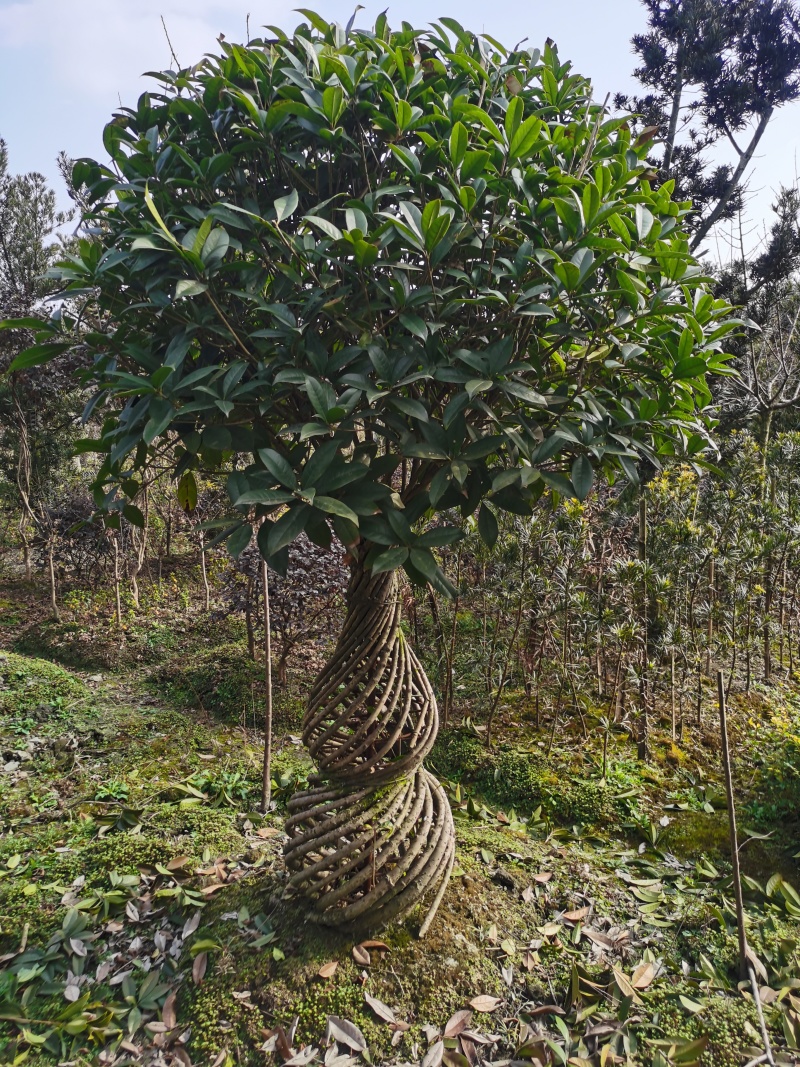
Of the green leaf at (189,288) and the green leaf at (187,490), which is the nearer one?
the green leaf at (189,288)

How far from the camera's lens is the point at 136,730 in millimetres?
3982

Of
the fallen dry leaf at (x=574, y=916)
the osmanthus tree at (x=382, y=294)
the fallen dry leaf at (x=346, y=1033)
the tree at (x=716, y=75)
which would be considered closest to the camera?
the osmanthus tree at (x=382, y=294)

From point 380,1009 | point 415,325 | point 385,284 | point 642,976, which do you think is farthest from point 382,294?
point 642,976

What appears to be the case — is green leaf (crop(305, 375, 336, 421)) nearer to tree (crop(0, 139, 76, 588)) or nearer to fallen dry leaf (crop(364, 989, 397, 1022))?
fallen dry leaf (crop(364, 989, 397, 1022))

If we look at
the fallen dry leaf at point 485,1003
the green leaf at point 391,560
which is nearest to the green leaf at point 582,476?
the green leaf at point 391,560

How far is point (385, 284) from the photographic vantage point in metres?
1.59

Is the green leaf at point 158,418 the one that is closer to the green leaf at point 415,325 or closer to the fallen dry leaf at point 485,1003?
the green leaf at point 415,325

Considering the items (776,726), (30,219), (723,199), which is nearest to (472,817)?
(776,726)

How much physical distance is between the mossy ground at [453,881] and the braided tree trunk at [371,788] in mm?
167

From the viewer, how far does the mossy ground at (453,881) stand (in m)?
1.89

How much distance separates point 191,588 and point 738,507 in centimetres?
571

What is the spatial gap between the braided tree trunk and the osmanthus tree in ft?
0.06

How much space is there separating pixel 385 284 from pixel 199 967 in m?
2.10

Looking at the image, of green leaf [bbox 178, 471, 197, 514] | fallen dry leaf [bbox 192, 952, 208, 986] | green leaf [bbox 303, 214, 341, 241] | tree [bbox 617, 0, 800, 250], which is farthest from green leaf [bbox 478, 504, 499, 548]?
tree [bbox 617, 0, 800, 250]
